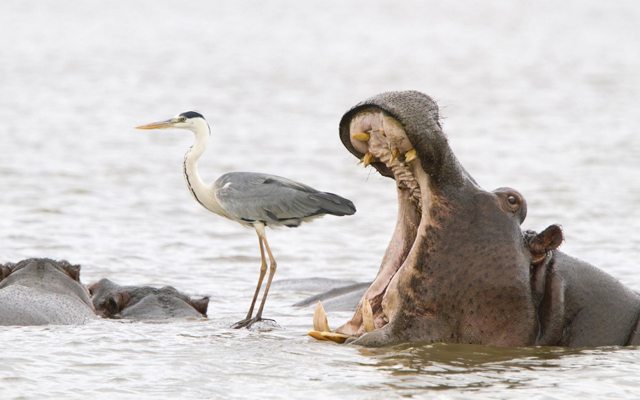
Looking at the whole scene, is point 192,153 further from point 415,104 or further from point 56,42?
point 56,42

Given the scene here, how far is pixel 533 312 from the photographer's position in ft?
15.3

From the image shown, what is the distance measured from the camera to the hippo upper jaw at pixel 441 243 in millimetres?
4445

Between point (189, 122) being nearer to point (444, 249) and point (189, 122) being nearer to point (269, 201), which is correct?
point (269, 201)

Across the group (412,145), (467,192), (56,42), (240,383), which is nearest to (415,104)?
(412,145)

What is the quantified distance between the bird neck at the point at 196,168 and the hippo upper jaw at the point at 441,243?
2.80m

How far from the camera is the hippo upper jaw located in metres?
4.45

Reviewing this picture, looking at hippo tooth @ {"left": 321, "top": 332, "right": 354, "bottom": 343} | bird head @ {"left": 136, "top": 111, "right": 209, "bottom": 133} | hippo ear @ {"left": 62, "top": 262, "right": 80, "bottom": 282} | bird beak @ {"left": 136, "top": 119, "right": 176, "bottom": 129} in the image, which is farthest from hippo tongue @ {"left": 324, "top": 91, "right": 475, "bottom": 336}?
bird head @ {"left": 136, "top": 111, "right": 209, "bottom": 133}

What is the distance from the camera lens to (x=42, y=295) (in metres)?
5.84

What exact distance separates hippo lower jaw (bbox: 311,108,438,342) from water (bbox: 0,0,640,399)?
17 cm

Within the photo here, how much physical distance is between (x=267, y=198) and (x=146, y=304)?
44.6 inches

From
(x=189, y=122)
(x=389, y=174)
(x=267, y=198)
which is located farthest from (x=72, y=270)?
(x=389, y=174)

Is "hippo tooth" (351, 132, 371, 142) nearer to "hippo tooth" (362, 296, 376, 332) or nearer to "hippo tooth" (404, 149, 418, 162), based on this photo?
"hippo tooth" (404, 149, 418, 162)

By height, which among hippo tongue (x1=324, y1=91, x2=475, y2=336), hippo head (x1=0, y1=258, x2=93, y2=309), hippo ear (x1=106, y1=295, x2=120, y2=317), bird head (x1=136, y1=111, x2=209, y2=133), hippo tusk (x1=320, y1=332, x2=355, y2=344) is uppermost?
bird head (x1=136, y1=111, x2=209, y2=133)

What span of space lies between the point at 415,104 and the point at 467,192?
1.56 feet
